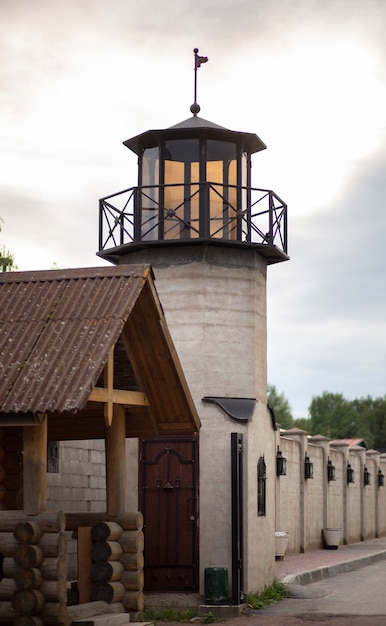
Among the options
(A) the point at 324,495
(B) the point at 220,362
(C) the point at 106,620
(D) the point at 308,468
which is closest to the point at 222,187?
(B) the point at 220,362

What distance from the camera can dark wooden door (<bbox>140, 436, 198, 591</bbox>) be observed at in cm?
1997

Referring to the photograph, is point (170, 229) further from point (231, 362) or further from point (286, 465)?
point (286, 465)

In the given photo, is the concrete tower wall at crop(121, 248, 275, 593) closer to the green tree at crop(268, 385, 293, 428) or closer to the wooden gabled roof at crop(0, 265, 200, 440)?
the wooden gabled roof at crop(0, 265, 200, 440)

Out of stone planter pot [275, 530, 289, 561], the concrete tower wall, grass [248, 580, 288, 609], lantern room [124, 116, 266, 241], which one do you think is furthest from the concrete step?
stone planter pot [275, 530, 289, 561]

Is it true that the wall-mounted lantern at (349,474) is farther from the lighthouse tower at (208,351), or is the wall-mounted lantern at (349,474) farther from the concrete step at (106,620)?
the concrete step at (106,620)

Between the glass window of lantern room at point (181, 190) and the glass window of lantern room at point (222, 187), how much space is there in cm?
26

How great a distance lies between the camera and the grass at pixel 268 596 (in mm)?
19969

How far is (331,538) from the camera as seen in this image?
34.7m

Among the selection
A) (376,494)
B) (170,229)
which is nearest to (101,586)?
(170,229)

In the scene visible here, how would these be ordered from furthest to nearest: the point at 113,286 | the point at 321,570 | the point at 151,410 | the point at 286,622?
the point at 321,570 → the point at 286,622 → the point at 151,410 → the point at 113,286

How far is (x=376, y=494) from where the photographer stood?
44.5m

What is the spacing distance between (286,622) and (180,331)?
18.3ft

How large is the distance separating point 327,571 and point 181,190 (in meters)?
9.49

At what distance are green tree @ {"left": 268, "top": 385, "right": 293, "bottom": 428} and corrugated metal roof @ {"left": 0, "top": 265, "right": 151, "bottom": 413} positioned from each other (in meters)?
100
